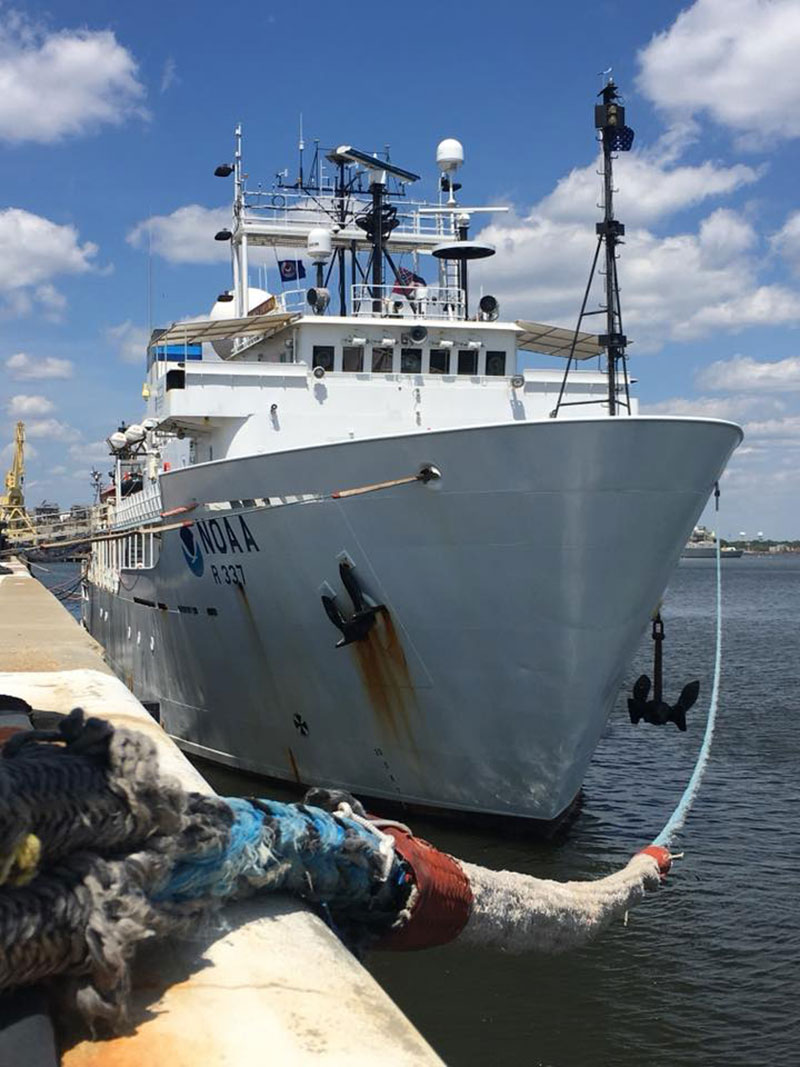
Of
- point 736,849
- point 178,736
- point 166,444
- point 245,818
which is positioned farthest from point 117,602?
point 245,818

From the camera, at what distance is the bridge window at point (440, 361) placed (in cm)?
1516

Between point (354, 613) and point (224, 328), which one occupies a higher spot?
point (224, 328)

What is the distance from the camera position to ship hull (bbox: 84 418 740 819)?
9422 millimetres

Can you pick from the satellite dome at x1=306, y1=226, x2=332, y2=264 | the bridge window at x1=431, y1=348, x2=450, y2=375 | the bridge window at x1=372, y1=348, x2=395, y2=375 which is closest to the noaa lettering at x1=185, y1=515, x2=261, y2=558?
the bridge window at x1=372, y1=348, x2=395, y2=375

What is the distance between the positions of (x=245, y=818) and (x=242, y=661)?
9.83m

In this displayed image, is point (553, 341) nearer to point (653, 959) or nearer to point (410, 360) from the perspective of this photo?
point (410, 360)

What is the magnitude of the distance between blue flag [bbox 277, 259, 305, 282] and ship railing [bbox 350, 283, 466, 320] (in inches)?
111

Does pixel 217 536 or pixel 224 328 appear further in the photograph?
pixel 224 328

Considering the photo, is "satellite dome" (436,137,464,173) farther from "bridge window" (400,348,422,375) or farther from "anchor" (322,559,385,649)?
"anchor" (322,559,385,649)

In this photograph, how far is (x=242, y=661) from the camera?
12.9 meters

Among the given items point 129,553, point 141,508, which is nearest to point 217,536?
point 141,508

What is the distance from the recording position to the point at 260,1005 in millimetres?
2760

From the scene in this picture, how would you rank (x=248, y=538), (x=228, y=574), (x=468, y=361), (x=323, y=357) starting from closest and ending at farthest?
(x=248, y=538) < (x=228, y=574) < (x=323, y=357) < (x=468, y=361)

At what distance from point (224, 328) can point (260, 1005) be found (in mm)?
13684
